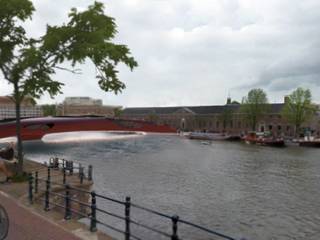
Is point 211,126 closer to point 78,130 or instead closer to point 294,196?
point 78,130

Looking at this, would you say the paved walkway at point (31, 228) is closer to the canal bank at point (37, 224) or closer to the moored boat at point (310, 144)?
the canal bank at point (37, 224)

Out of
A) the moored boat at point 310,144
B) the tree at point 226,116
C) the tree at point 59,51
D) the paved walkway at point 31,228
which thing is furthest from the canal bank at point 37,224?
the tree at point 226,116

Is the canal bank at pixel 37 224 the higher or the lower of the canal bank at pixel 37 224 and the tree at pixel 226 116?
the lower

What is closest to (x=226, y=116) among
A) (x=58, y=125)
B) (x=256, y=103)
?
(x=256, y=103)

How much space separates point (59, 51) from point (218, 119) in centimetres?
14124

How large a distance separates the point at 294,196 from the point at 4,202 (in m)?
22.2

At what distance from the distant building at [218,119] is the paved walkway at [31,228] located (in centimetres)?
11522

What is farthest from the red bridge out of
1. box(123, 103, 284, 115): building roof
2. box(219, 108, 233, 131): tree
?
box(123, 103, 284, 115): building roof

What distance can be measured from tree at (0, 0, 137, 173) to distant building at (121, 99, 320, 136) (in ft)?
355

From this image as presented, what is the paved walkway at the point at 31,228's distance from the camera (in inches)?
369

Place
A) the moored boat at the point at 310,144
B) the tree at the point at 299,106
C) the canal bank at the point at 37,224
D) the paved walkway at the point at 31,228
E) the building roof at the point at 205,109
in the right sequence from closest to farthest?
1. the paved walkway at the point at 31,228
2. the canal bank at the point at 37,224
3. the moored boat at the point at 310,144
4. the tree at the point at 299,106
5. the building roof at the point at 205,109

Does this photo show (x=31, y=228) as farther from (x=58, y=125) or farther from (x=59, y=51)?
(x=58, y=125)

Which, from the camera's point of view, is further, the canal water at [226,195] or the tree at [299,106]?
the tree at [299,106]

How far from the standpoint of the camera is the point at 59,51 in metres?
17.7
